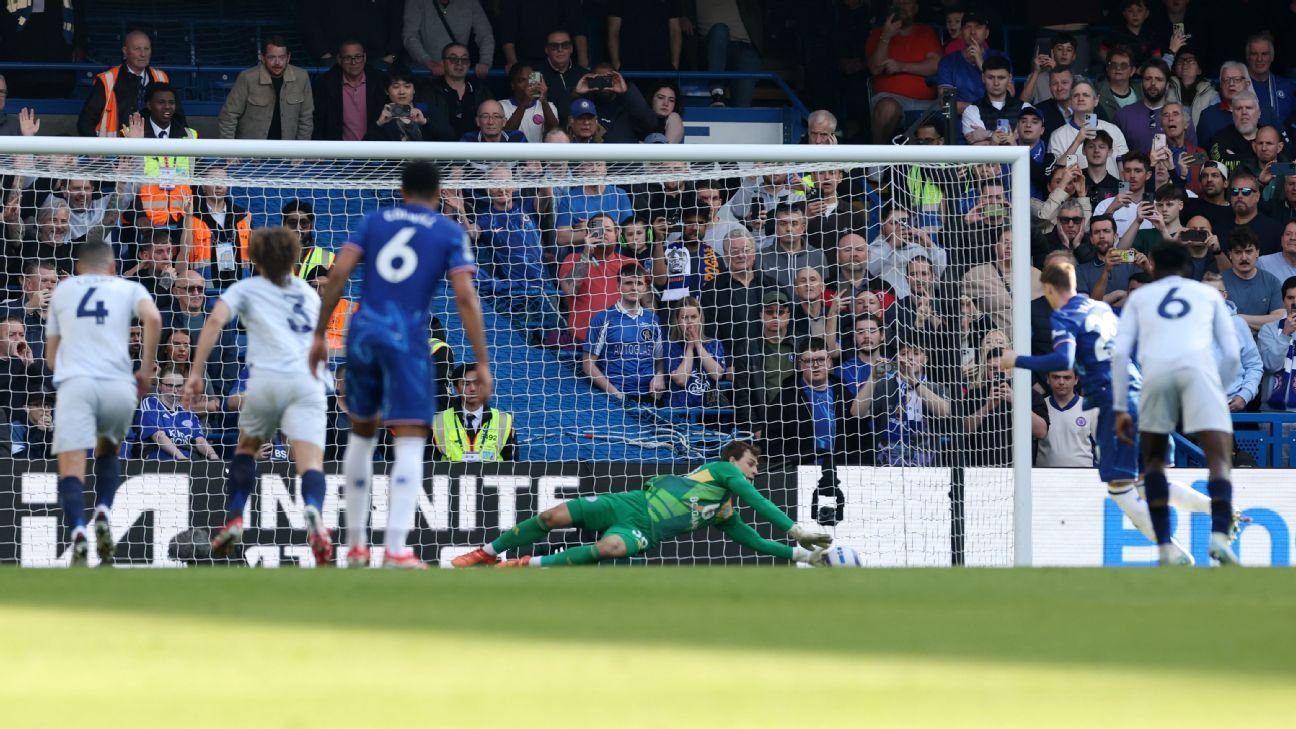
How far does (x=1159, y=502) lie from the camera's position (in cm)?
897

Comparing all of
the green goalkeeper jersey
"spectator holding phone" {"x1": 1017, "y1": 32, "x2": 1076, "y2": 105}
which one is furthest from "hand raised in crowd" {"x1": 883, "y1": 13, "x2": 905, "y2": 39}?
the green goalkeeper jersey

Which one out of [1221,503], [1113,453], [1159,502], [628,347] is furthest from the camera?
[628,347]

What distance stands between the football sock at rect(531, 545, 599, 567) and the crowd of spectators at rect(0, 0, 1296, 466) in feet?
3.87

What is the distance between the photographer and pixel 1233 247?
1399 centimetres

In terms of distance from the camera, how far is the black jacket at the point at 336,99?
14414 millimetres

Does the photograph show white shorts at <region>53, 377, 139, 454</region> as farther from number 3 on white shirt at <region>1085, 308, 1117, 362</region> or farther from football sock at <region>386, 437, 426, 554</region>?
number 3 on white shirt at <region>1085, 308, 1117, 362</region>

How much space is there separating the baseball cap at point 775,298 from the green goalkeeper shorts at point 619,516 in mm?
1728

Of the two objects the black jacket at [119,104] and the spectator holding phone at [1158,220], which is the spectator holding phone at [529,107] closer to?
the black jacket at [119,104]

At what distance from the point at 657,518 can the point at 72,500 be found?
13.7 feet

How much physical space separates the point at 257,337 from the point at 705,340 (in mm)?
4473

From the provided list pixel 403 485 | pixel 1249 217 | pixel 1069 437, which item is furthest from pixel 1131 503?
pixel 1249 217

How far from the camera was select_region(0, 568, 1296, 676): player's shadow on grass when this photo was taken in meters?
5.13

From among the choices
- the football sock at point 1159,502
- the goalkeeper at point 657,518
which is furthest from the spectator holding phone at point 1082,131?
the football sock at point 1159,502

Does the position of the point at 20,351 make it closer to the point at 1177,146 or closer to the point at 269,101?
the point at 269,101
